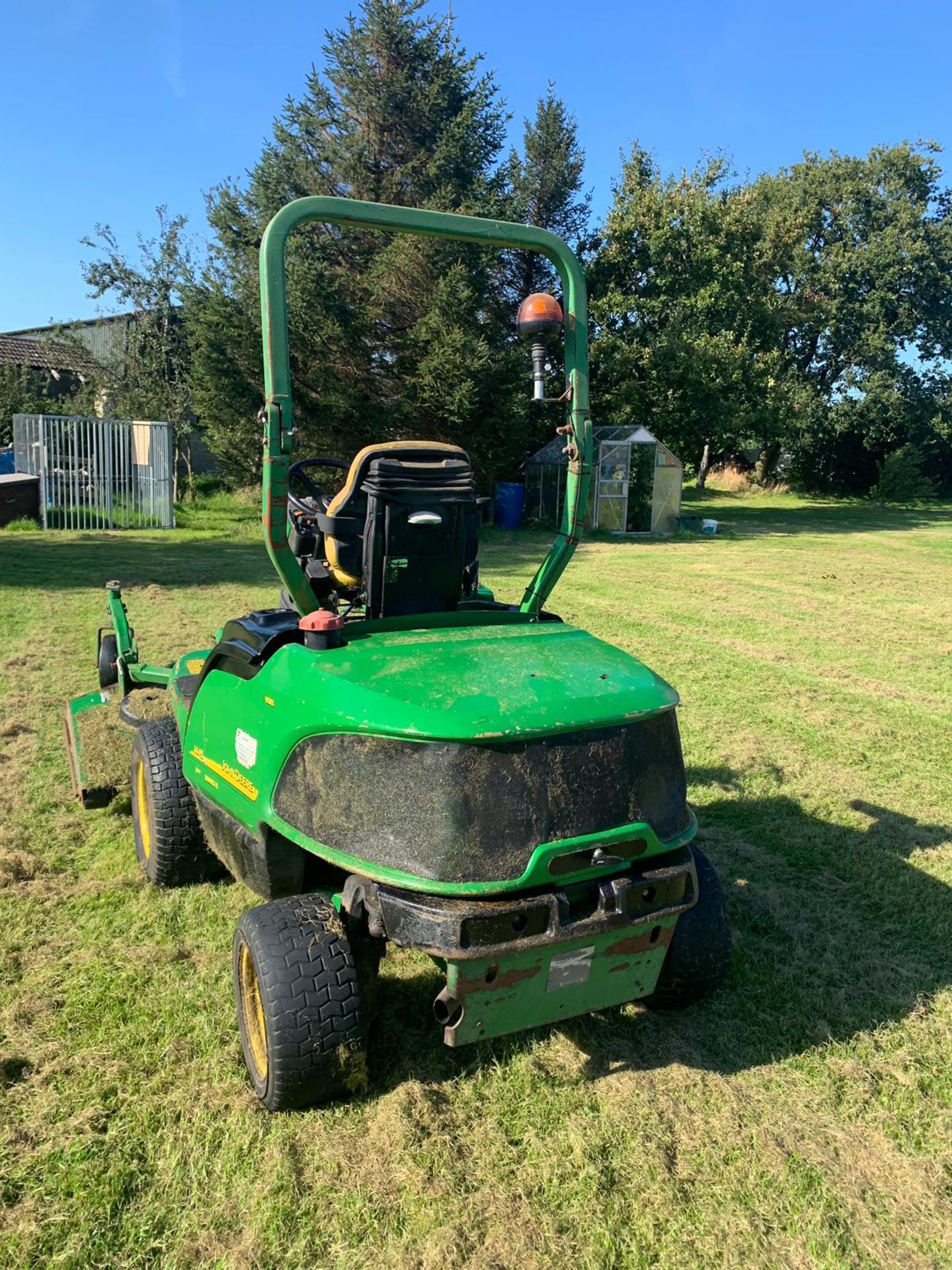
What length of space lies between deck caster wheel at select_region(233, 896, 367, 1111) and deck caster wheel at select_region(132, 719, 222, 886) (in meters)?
1.06

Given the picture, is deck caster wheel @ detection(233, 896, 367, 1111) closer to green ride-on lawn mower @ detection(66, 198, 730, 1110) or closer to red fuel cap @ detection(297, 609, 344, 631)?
green ride-on lawn mower @ detection(66, 198, 730, 1110)

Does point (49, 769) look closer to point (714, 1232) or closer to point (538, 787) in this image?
point (538, 787)

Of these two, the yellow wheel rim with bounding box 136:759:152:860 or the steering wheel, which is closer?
the steering wheel

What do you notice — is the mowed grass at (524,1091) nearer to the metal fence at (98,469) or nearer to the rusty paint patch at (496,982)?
the rusty paint patch at (496,982)

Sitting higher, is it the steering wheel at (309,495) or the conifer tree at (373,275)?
the conifer tree at (373,275)

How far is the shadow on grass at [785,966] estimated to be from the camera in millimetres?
2742

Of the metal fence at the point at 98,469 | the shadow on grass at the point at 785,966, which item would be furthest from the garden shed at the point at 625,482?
the shadow on grass at the point at 785,966

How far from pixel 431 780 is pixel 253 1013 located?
968mm

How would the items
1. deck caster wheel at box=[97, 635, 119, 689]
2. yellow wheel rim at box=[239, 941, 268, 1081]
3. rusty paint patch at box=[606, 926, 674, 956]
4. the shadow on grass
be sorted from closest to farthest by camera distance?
rusty paint patch at box=[606, 926, 674, 956], yellow wheel rim at box=[239, 941, 268, 1081], the shadow on grass, deck caster wheel at box=[97, 635, 119, 689]

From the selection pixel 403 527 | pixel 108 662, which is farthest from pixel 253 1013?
pixel 108 662

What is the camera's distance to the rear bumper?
2.11 meters

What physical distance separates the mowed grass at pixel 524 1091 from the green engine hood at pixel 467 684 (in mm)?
1101

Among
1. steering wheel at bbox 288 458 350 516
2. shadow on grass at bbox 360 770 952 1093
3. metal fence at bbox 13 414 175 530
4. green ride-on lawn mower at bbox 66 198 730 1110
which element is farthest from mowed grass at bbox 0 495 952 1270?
metal fence at bbox 13 414 175 530

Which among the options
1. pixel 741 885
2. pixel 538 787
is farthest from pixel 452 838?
pixel 741 885
